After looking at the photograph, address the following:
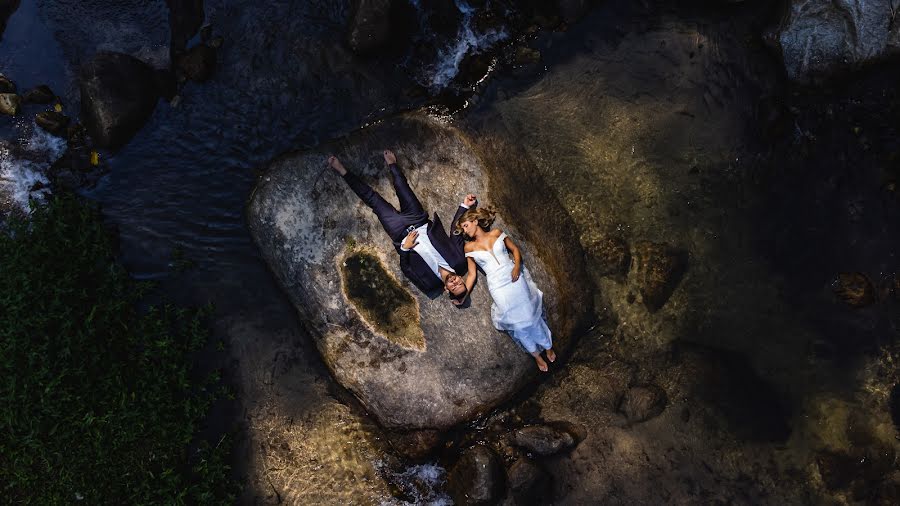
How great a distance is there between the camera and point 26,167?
612cm

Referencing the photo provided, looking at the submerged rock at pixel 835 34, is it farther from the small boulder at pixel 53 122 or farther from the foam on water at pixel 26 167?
the foam on water at pixel 26 167

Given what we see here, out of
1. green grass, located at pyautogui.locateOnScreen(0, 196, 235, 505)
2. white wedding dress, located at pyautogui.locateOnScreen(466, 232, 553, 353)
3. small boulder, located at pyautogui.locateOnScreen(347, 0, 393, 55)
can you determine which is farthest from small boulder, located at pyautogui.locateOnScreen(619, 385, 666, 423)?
small boulder, located at pyautogui.locateOnScreen(347, 0, 393, 55)

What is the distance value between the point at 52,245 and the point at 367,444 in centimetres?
441

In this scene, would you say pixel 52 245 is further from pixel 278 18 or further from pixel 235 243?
pixel 278 18

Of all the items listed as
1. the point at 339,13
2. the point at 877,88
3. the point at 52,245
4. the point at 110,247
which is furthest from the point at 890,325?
the point at 52,245

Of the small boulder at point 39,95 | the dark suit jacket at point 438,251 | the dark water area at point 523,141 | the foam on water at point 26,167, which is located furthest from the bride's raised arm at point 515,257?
the small boulder at point 39,95

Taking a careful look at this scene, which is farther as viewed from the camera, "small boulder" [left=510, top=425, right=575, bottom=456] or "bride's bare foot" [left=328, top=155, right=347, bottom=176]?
"small boulder" [left=510, top=425, right=575, bottom=456]

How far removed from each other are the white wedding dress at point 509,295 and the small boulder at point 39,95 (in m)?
5.62

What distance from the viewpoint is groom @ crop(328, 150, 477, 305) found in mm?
5652

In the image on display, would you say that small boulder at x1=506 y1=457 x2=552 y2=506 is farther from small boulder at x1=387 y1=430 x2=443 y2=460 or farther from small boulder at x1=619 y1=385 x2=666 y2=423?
small boulder at x1=619 y1=385 x2=666 y2=423

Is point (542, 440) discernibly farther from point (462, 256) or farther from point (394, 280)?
point (394, 280)

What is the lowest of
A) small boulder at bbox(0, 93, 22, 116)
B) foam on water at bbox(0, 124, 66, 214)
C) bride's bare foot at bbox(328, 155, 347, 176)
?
bride's bare foot at bbox(328, 155, 347, 176)

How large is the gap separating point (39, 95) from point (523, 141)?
606cm

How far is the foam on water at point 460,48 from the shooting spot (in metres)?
6.15
